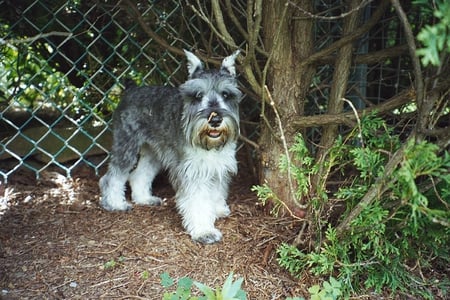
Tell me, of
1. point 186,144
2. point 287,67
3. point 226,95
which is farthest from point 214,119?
point 287,67

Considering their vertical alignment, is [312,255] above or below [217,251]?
above

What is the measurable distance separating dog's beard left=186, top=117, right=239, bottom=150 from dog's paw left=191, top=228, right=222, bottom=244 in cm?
66

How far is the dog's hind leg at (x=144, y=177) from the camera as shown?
519cm

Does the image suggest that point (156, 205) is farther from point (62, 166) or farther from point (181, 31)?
point (181, 31)

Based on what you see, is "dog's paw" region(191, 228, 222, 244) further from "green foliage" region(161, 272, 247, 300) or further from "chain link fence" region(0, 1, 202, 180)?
"chain link fence" region(0, 1, 202, 180)

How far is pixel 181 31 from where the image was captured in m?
5.00

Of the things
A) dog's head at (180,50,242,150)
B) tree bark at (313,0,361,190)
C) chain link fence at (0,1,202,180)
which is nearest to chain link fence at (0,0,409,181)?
chain link fence at (0,1,202,180)

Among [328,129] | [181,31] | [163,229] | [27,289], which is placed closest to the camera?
[27,289]

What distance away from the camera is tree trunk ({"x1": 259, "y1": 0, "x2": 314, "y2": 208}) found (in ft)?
13.0

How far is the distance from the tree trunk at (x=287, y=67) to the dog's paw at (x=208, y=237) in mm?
628

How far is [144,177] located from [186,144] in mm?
1081

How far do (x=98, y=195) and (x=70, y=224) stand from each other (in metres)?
0.79

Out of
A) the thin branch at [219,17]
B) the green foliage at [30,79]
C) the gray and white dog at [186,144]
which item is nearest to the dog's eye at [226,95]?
the gray and white dog at [186,144]

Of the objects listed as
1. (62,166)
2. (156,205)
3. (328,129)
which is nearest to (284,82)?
(328,129)
